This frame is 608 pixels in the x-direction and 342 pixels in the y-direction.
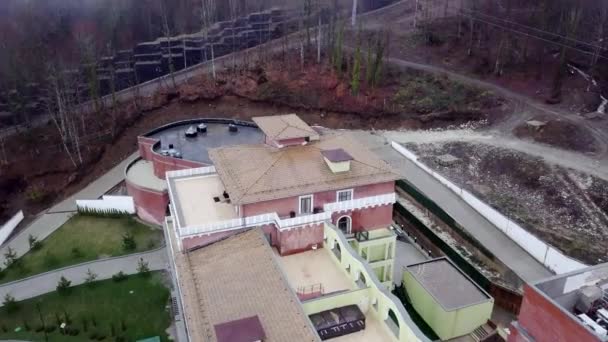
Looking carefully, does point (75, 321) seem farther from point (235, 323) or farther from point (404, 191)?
point (404, 191)

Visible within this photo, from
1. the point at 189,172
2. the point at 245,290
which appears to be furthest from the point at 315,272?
the point at 189,172

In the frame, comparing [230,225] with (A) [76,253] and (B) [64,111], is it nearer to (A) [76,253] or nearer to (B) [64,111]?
(A) [76,253]

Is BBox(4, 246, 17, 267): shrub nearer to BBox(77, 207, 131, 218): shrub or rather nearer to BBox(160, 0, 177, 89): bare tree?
BBox(77, 207, 131, 218): shrub

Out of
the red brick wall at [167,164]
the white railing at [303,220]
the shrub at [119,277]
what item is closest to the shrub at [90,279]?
the shrub at [119,277]

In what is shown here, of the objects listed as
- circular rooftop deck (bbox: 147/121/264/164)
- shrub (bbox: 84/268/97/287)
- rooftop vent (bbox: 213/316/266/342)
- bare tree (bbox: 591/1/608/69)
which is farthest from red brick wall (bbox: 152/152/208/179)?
bare tree (bbox: 591/1/608/69)

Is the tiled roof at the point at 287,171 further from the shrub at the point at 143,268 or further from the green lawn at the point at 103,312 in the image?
the green lawn at the point at 103,312
